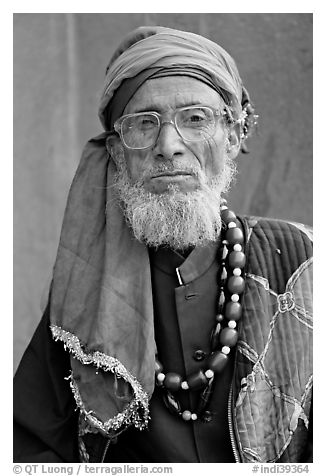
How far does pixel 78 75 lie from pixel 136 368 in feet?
6.91

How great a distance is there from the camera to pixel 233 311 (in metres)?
2.18

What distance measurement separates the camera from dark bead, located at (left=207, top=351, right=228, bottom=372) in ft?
7.00

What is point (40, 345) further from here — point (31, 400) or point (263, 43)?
point (263, 43)

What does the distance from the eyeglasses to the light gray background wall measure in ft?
4.80

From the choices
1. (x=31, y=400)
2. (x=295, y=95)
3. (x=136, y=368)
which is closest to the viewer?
(x=136, y=368)

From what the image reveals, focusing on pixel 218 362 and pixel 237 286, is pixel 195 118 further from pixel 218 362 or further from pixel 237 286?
pixel 218 362

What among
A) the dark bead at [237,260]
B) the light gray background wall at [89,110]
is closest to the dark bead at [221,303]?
the dark bead at [237,260]

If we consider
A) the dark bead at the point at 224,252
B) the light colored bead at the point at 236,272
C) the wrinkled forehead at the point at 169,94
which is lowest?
the light colored bead at the point at 236,272

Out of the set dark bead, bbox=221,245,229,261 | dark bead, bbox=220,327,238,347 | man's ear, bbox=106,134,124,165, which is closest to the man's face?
man's ear, bbox=106,134,124,165

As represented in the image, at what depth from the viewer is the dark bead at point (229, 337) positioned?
84.7 inches

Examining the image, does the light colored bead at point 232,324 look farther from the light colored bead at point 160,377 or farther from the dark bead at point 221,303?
the light colored bead at point 160,377

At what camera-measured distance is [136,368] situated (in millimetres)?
2061

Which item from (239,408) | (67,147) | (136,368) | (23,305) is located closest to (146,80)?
(136,368)


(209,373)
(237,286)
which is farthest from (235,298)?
(209,373)
